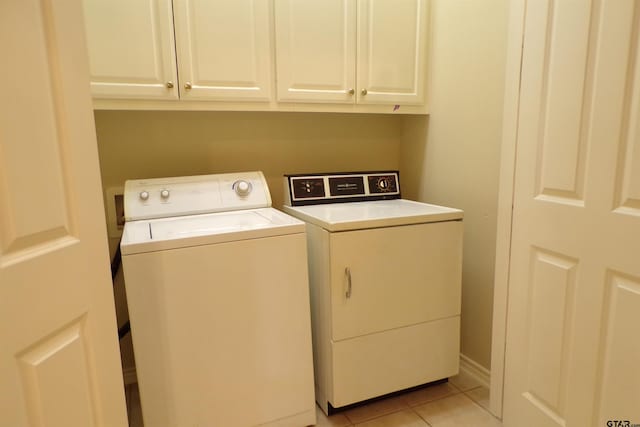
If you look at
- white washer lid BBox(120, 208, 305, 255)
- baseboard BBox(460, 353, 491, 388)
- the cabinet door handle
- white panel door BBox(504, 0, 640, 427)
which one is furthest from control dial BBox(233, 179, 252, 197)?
baseboard BBox(460, 353, 491, 388)

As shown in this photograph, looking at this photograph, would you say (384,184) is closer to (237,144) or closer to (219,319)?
(237,144)

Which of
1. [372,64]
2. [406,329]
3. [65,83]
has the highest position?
[372,64]

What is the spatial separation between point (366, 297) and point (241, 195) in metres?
0.74

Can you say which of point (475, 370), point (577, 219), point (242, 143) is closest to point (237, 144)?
point (242, 143)

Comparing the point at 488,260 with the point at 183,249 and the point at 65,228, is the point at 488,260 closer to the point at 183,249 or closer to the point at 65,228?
the point at 183,249

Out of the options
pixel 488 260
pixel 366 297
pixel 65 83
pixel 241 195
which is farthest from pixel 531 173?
pixel 65 83

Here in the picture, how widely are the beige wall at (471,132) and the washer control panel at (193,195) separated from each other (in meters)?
0.96

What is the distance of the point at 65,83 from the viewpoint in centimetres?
Answer: 83

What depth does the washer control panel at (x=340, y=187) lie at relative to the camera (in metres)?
1.97

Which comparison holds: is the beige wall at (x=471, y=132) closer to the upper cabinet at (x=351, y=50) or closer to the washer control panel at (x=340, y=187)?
the upper cabinet at (x=351, y=50)

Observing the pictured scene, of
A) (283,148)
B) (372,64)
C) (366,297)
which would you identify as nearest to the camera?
(366,297)

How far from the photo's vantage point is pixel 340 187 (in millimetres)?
2059

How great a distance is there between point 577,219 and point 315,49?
1.25 metres

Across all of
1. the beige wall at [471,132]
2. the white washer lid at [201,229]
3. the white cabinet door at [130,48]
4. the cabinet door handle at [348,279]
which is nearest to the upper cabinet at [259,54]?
the white cabinet door at [130,48]
